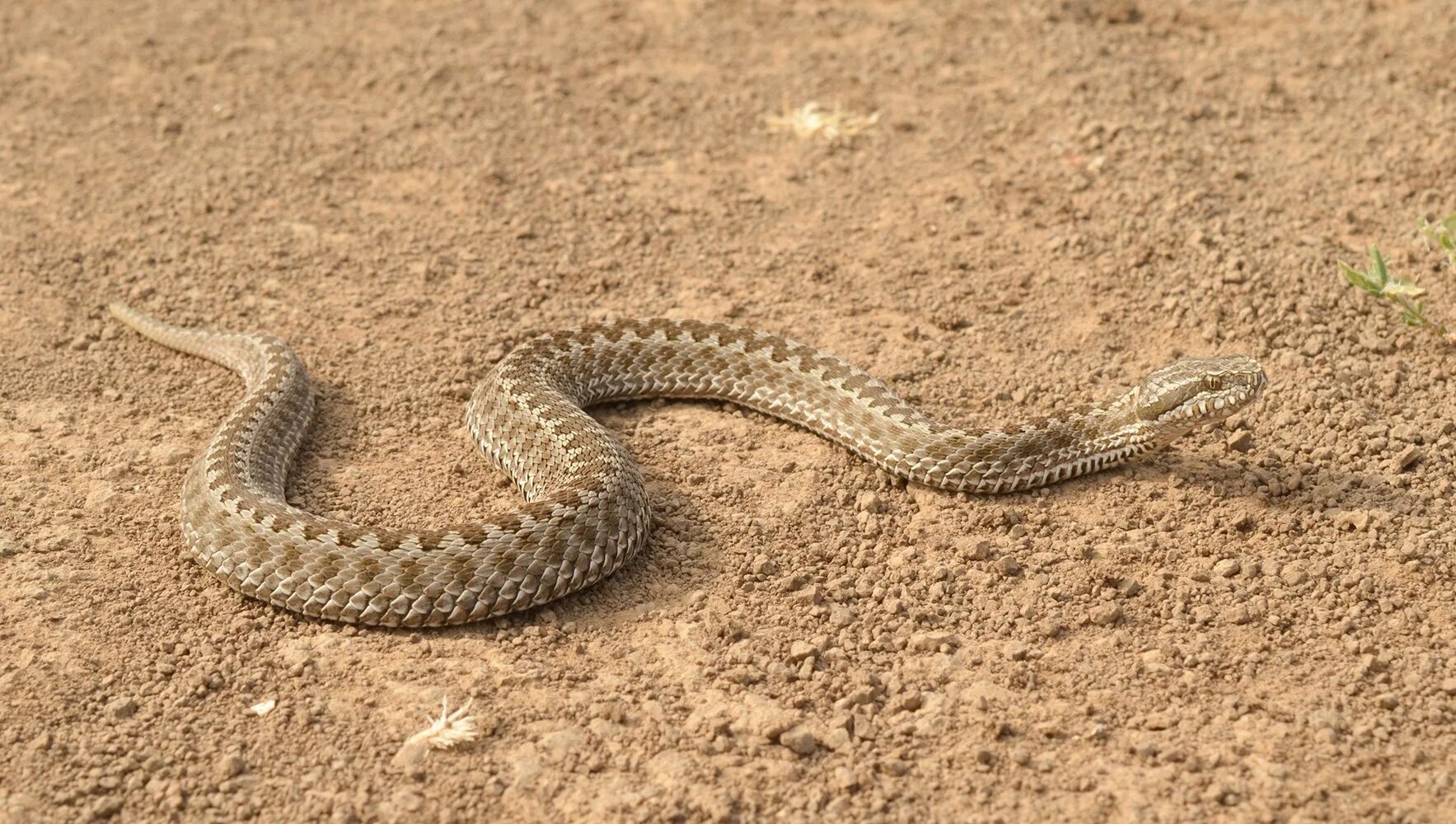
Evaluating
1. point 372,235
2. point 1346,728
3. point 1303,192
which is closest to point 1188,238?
point 1303,192

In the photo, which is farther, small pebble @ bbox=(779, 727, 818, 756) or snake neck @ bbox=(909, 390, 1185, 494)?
snake neck @ bbox=(909, 390, 1185, 494)

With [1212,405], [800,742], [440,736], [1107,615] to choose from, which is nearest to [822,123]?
[1212,405]

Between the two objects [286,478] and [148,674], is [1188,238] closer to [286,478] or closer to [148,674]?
[286,478]

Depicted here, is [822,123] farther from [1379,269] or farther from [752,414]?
[1379,269]

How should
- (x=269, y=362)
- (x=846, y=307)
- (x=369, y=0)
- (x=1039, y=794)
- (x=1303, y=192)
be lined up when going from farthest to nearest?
(x=369, y=0), (x=1303, y=192), (x=846, y=307), (x=269, y=362), (x=1039, y=794)

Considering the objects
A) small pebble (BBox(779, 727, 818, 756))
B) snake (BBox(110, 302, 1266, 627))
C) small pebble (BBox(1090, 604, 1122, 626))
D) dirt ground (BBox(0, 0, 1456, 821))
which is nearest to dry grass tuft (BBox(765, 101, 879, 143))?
dirt ground (BBox(0, 0, 1456, 821))

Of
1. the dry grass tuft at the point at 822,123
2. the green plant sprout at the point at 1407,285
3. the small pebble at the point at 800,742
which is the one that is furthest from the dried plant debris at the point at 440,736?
the dry grass tuft at the point at 822,123

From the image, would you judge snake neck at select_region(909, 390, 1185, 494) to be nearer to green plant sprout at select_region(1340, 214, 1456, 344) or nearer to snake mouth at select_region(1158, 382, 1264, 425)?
snake mouth at select_region(1158, 382, 1264, 425)

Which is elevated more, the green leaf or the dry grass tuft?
the green leaf
